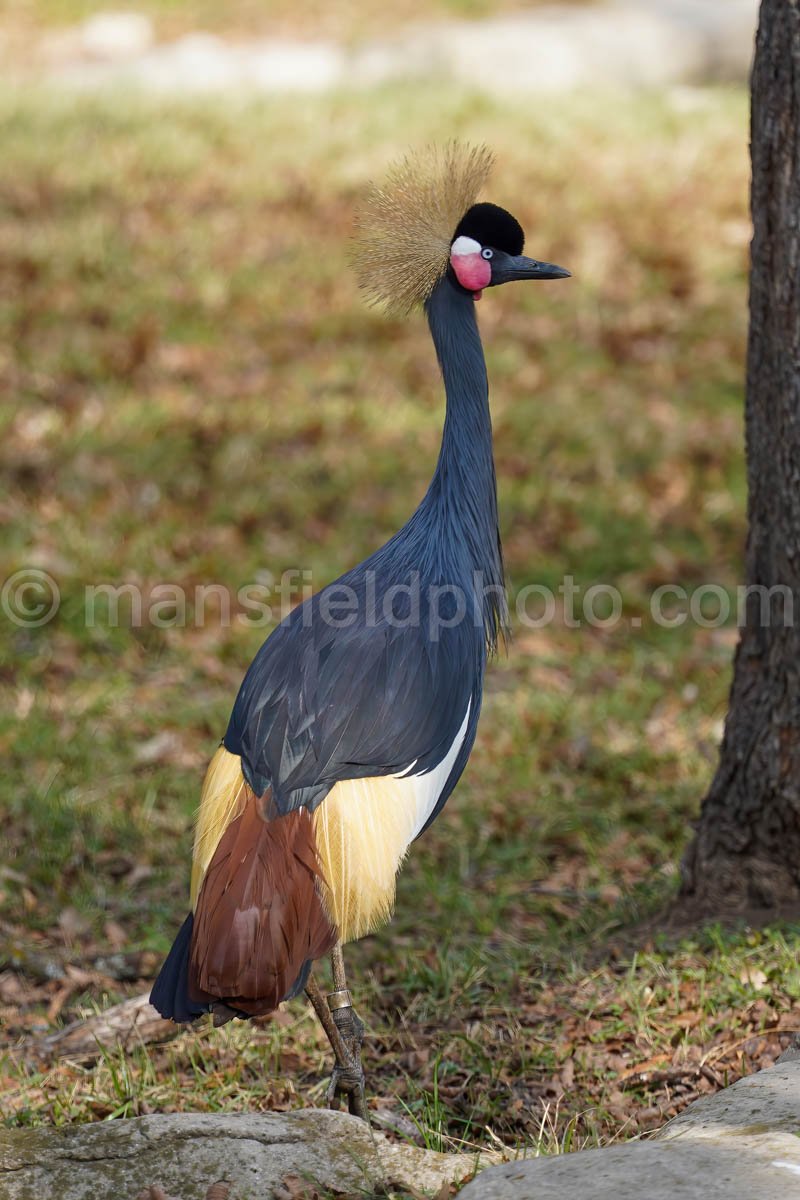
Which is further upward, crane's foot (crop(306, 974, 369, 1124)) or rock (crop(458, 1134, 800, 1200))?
rock (crop(458, 1134, 800, 1200))

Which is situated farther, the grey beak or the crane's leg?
the grey beak

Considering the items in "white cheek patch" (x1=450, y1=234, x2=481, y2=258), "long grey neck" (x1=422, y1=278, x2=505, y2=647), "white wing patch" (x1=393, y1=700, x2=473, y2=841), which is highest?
"white cheek patch" (x1=450, y1=234, x2=481, y2=258)

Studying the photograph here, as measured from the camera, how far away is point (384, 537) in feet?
23.0

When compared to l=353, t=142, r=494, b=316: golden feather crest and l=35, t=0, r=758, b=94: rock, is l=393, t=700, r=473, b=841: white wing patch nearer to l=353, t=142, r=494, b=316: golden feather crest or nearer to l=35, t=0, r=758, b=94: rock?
l=353, t=142, r=494, b=316: golden feather crest

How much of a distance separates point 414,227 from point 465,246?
0.17 m

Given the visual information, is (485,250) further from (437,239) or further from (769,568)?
(769,568)

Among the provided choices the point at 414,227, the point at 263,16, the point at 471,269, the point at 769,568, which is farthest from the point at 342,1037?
the point at 263,16

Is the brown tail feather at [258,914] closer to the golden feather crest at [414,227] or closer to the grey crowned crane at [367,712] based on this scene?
the grey crowned crane at [367,712]

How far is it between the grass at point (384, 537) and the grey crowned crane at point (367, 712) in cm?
58

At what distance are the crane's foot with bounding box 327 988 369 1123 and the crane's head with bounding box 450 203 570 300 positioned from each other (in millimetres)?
1953

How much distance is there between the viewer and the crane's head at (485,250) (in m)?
3.67

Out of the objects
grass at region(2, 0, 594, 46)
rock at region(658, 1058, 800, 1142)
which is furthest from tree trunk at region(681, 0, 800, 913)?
grass at region(2, 0, 594, 46)

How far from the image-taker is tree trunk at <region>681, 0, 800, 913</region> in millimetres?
3631

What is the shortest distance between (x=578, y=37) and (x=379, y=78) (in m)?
2.05
